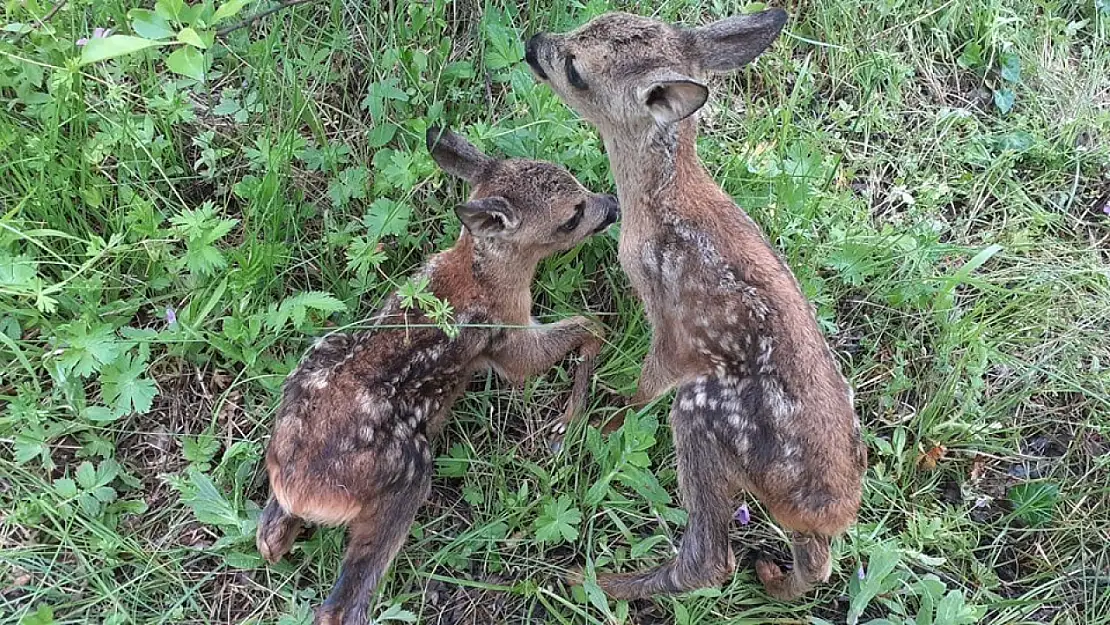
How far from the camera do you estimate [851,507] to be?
3205 millimetres

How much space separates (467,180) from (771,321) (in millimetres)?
1456

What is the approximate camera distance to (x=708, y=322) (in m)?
3.56

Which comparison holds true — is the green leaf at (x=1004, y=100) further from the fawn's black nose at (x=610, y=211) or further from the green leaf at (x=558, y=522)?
the green leaf at (x=558, y=522)

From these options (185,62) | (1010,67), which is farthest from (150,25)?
(1010,67)

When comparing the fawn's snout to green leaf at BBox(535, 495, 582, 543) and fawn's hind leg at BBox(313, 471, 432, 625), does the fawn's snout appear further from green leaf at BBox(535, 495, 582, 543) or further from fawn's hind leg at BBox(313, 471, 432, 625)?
fawn's hind leg at BBox(313, 471, 432, 625)

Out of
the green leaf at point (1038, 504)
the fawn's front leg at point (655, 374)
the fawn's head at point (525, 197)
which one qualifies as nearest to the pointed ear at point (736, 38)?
the fawn's head at point (525, 197)

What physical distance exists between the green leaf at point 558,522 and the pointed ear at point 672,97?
61.8 inches

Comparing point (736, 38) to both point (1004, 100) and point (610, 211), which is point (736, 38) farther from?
point (1004, 100)

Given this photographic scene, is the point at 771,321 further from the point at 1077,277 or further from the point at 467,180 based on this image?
the point at 1077,277

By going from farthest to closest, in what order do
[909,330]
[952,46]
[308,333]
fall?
[952,46], [909,330], [308,333]

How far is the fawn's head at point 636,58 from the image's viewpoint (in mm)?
3629

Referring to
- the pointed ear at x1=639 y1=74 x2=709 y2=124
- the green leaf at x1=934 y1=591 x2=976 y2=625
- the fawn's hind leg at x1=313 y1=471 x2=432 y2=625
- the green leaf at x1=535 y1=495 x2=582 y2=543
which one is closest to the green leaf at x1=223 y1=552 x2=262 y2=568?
the fawn's hind leg at x1=313 y1=471 x2=432 y2=625

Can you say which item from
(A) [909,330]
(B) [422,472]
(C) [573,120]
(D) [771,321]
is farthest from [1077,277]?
(B) [422,472]

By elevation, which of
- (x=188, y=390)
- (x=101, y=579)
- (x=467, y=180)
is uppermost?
(x=467, y=180)
